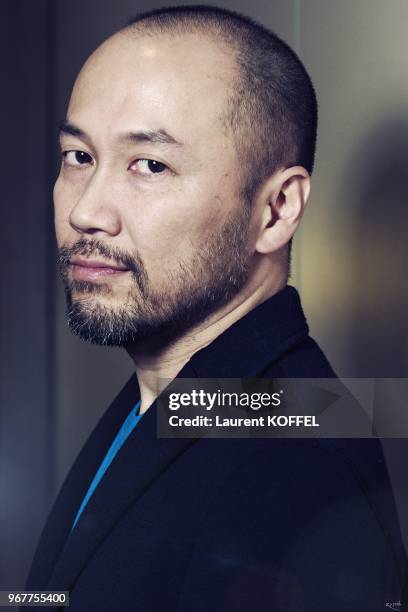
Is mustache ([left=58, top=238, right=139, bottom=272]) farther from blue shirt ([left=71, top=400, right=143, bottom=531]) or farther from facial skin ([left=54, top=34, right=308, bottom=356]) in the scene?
blue shirt ([left=71, top=400, right=143, bottom=531])

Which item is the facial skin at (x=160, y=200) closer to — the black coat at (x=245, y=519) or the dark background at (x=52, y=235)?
the black coat at (x=245, y=519)

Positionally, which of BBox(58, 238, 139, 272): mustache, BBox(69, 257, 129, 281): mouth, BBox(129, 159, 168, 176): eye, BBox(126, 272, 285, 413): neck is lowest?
BBox(126, 272, 285, 413): neck

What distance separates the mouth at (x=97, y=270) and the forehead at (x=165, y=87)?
144 millimetres

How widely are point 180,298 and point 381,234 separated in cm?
34

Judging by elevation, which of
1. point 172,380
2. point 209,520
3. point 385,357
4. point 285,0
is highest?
point 285,0

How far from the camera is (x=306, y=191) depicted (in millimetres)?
943

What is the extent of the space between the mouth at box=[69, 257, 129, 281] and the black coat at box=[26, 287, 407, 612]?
13 centimetres

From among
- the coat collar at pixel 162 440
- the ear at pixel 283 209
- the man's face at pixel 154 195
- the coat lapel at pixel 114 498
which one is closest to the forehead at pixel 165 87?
the man's face at pixel 154 195

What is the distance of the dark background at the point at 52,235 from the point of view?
1109 millimetres

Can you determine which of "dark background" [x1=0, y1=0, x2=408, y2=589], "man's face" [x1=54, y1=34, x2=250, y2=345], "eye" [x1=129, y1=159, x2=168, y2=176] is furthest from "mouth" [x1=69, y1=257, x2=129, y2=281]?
"dark background" [x1=0, y1=0, x2=408, y2=589]

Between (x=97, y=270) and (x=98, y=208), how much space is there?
70 millimetres

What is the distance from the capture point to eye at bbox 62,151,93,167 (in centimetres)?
95

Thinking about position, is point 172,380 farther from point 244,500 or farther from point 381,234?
point 381,234

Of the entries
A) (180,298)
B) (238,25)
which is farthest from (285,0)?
(180,298)
